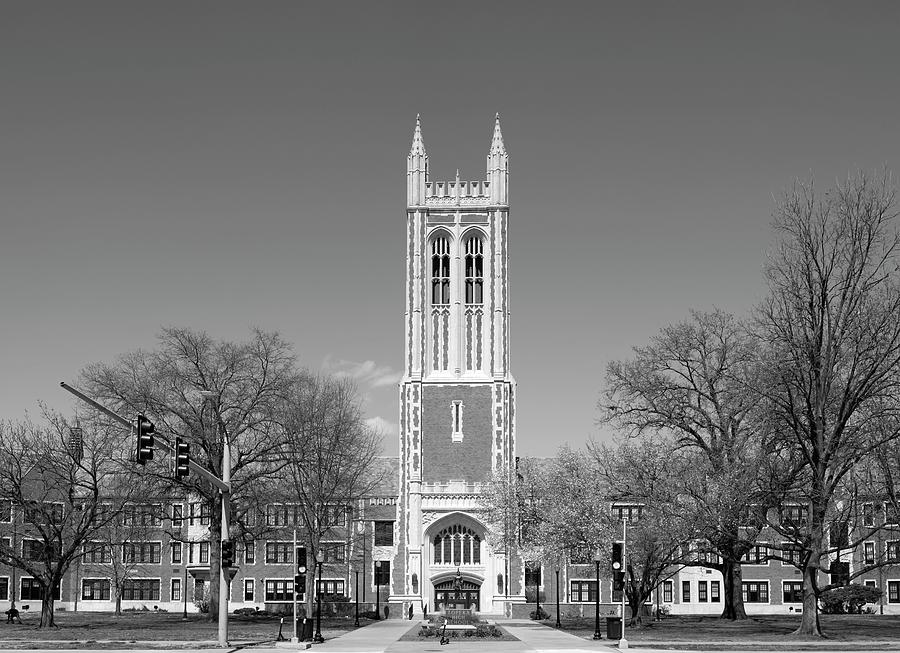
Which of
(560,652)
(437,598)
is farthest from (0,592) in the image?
(560,652)

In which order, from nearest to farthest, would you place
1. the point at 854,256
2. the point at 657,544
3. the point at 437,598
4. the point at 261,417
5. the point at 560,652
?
the point at 560,652 < the point at 854,256 < the point at 657,544 < the point at 261,417 < the point at 437,598

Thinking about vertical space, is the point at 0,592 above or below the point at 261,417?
below

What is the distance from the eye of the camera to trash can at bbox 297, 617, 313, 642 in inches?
1752

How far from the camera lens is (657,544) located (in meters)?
53.5

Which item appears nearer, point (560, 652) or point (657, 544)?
point (560, 652)

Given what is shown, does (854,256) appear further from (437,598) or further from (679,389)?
(437,598)

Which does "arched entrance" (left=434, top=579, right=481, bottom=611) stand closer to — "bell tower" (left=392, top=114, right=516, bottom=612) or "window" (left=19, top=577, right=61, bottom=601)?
"bell tower" (left=392, top=114, right=516, bottom=612)

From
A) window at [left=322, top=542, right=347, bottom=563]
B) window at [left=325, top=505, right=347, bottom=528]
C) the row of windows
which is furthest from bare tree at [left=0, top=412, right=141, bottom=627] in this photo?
the row of windows

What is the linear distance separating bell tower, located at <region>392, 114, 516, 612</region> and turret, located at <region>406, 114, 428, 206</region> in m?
0.08

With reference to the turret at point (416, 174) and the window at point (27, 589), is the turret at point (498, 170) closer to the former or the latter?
the turret at point (416, 174)

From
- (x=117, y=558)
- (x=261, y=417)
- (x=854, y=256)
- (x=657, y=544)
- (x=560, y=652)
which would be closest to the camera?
(x=560, y=652)

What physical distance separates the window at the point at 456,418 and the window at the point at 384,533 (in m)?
15.6

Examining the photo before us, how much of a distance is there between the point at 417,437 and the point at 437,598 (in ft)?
37.9

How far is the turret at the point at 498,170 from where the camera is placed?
85500mm
